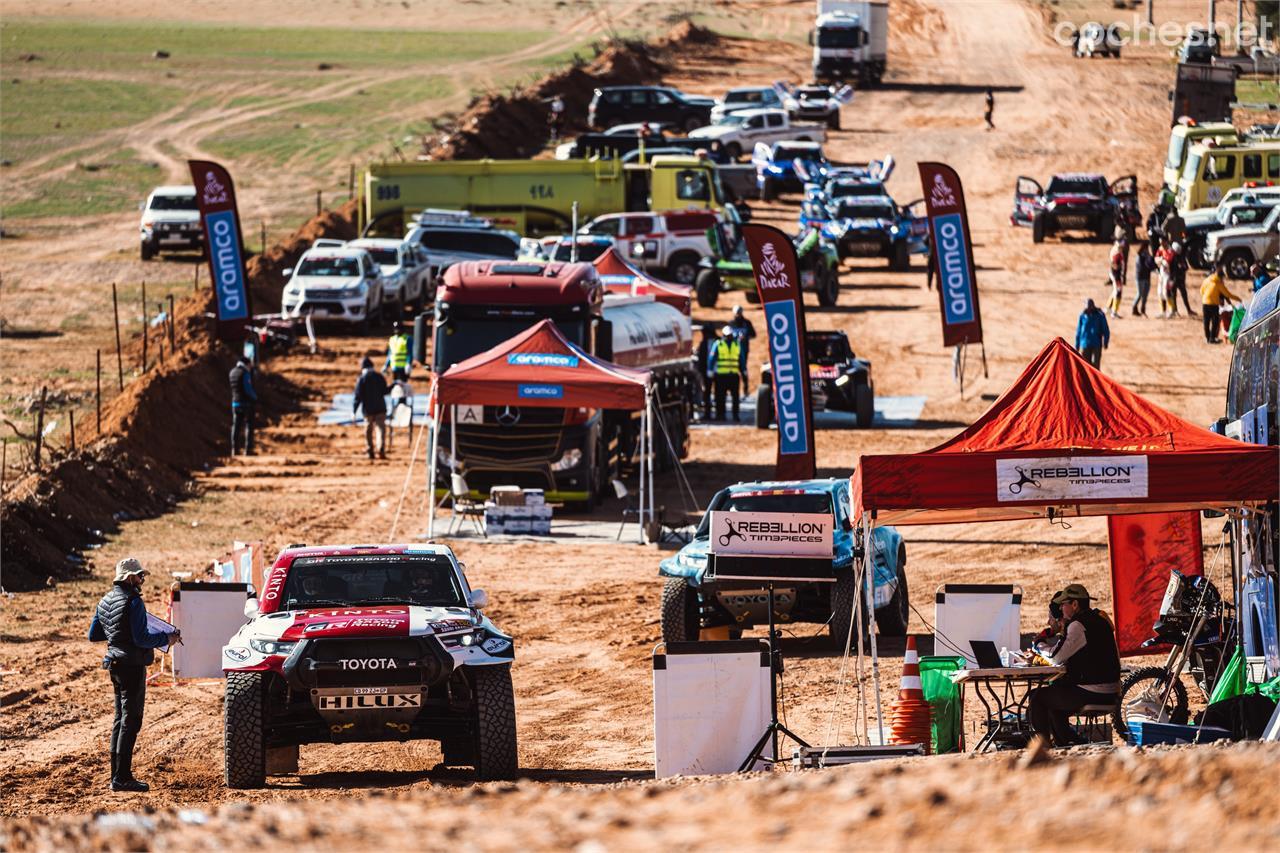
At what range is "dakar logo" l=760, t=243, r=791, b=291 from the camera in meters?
24.3

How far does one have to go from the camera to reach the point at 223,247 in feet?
113

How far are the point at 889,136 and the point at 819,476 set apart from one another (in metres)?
37.9

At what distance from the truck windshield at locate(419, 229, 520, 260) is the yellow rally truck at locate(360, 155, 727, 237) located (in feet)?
12.3

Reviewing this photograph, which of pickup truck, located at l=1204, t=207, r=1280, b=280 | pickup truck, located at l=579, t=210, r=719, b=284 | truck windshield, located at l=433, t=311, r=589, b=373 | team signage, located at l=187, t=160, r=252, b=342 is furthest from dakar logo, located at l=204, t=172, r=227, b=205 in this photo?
pickup truck, located at l=1204, t=207, r=1280, b=280

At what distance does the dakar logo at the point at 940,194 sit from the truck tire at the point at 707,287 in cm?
992

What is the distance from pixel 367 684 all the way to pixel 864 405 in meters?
19.2

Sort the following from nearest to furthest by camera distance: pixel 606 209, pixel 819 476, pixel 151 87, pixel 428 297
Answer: pixel 819 476
pixel 428 297
pixel 606 209
pixel 151 87

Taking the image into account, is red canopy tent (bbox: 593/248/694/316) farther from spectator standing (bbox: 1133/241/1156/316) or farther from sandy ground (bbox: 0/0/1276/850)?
spectator standing (bbox: 1133/241/1156/316)

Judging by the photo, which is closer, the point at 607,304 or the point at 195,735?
the point at 195,735

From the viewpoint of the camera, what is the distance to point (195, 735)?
1519 centimetres

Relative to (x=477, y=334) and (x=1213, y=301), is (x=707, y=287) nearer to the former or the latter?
(x=1213, y=301)

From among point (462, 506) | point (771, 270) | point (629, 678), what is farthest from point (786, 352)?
point (629, 678)

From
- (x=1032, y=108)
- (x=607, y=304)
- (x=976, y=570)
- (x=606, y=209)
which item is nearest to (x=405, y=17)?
(x=1032, y=108)

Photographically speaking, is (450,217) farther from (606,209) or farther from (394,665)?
(394,665)
